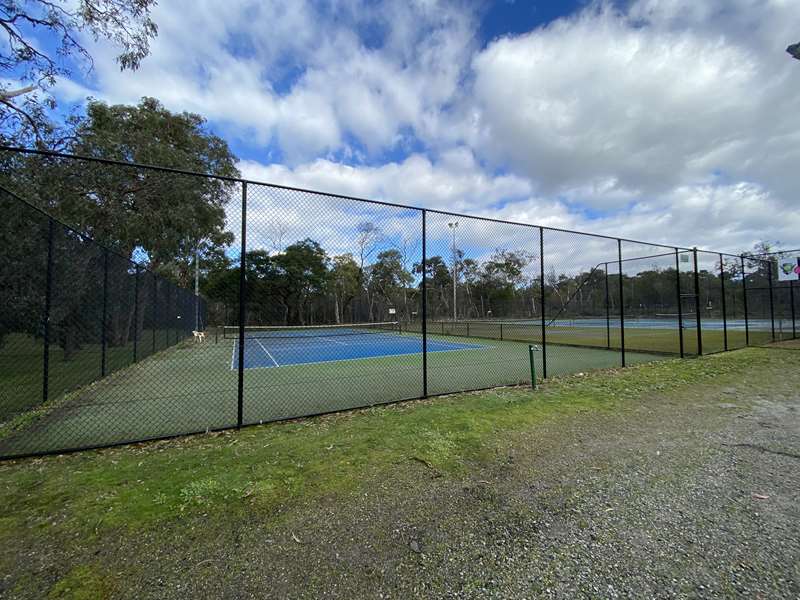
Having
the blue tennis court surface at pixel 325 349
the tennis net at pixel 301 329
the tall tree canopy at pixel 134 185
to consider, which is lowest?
the blue tennis court surface at pixel 325 349

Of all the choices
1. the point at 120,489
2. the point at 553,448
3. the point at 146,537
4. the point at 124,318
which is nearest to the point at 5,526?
the point at 120,489

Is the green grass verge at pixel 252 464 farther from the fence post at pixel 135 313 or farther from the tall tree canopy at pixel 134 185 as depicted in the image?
the tall tree canopy at pixel 134 185

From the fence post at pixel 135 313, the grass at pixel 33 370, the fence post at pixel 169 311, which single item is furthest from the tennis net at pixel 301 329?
the fence post at pixel 169 311

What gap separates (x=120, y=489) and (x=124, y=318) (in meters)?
8.18

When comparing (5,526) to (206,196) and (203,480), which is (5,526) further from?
(206,196)

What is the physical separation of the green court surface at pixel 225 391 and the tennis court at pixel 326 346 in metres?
0.77

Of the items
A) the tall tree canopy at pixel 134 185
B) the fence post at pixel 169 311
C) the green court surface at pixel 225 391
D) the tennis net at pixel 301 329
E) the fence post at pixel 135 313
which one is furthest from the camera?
the fence post at pixel 169 311

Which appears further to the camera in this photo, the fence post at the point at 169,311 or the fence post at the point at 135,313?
the fence post at the point at 169,311

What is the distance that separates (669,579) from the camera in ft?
5.53

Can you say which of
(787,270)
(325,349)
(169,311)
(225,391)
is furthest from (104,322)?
(787,270)

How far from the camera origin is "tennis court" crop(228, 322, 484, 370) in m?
7.40

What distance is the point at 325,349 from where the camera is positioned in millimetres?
13500

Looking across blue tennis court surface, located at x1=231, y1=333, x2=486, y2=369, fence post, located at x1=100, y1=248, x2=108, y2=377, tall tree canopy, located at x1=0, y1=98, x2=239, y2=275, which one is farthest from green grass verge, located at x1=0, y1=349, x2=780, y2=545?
tall tree canopy, located at x1=0, y1=98, x2=239, y2=275

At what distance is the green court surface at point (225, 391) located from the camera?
413 centimetres
